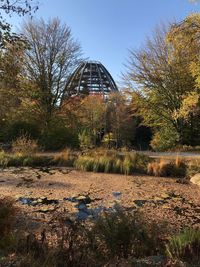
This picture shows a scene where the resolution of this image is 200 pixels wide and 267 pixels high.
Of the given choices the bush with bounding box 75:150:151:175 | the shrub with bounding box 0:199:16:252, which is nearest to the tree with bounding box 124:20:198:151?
the bush with bounding box 75:150:151:175

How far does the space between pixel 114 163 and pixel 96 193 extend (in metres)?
4.38

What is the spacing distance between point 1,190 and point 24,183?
1192mm

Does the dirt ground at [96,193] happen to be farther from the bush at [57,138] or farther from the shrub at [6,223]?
the bush at [57,138]

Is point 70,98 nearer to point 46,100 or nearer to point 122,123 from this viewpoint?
point 46,100

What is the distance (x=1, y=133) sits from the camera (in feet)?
69.6

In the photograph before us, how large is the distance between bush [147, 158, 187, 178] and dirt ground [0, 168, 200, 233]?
67 cm

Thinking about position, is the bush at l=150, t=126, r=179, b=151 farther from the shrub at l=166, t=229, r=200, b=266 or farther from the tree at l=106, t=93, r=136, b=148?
the shrub at l=166, t=229, r=200, b=266

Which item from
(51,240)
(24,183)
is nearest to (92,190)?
(24,183)

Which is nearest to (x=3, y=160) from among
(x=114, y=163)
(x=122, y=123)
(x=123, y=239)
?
(x=114, y=163)

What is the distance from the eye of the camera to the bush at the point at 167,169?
43.0 feet

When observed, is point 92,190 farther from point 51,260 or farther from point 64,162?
point 51,260

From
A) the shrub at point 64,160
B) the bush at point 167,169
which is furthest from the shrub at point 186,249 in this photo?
the shrub at point 64,160

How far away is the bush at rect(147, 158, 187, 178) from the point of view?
1309 cm

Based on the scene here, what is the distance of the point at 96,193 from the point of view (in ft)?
30.8
